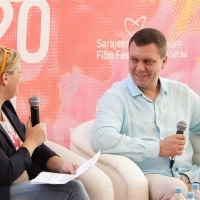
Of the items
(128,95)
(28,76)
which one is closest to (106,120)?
(128,95)

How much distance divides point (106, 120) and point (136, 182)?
1.52 feet

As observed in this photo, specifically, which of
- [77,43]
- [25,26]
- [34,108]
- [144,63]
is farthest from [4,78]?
[77,43]

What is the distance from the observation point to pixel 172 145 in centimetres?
350

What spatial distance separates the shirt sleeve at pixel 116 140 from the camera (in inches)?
138

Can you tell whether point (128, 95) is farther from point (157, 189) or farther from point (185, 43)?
point (185, 43)

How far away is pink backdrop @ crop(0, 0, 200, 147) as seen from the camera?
14.1ft

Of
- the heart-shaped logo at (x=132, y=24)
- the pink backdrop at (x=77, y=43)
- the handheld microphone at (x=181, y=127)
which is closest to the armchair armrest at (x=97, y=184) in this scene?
the handheld microphone at (x=181, y=127)

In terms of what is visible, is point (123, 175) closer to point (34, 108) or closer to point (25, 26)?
point (34, 108)

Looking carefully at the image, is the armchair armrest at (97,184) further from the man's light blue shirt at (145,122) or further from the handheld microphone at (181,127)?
the handheld microphone at (181,127)

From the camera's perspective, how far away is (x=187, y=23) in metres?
4.64

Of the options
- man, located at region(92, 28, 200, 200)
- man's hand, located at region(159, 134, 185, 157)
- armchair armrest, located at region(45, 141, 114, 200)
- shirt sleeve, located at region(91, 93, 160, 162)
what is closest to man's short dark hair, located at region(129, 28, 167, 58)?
man, located at region(92, 28, 200, 200)

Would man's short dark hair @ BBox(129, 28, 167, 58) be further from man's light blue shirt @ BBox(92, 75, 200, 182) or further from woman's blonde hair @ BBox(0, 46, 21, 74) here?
woman's blonde hair @ BBox(0, 46, 21, 74)

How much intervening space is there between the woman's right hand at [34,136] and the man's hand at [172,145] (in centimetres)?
77

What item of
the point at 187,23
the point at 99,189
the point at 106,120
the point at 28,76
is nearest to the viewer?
the point at 99,189
